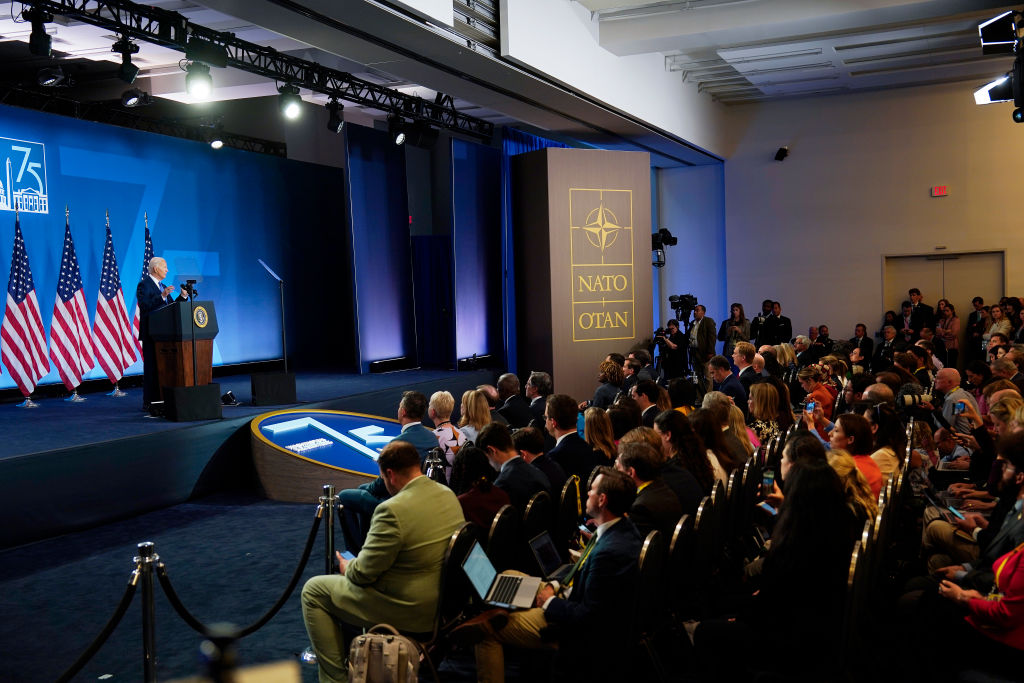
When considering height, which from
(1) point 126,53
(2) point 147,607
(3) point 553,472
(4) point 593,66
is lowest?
(2) point 147,607

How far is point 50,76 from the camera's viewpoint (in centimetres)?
905

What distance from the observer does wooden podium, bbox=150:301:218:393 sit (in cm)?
758

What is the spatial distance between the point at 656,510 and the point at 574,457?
1260 millimetres

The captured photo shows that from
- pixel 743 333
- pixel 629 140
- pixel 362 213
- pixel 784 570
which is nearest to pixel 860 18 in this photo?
pixel 629 140

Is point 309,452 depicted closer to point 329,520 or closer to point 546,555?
point 329,520

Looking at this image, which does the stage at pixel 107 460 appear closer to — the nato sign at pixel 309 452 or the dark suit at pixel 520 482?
the nato sign at pixel 309 452

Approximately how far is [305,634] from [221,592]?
0.95 m

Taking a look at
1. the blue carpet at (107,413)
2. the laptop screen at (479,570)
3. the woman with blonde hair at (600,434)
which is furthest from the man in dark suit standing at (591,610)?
the blue carpet at (107,413)

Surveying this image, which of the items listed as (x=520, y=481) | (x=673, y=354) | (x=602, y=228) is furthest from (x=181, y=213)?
(x=520, y=481)

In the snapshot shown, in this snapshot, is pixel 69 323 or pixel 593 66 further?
pixel 593 66

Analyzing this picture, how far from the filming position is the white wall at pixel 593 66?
27.7 feet

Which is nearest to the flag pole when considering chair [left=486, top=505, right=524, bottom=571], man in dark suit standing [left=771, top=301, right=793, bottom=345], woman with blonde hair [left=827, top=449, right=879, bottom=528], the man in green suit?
the man in green suit

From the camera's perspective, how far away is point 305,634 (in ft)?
14.2

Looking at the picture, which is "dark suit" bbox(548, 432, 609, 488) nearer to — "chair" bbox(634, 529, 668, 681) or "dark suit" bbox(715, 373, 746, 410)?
"chair" bbox(634, 529, 668, 681)
